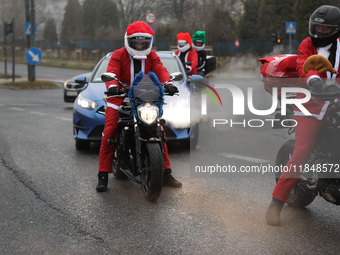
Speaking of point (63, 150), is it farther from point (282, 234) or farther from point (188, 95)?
point (282, 234)

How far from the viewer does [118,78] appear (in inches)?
230

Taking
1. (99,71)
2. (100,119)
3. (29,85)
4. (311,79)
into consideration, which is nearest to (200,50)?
(99,71)

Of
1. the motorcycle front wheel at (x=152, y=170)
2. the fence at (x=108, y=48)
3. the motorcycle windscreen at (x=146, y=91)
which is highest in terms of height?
the fence at (x=108, y=48)

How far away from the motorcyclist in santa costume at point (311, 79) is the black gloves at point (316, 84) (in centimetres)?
2

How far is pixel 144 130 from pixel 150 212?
0.86 metres

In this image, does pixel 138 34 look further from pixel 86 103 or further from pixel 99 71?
pixel 99 71

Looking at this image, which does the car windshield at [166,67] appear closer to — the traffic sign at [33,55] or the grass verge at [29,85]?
the traffic sign at [33,55]

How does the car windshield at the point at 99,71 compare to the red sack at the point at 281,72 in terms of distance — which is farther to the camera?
the car windshield at the point at 99,71

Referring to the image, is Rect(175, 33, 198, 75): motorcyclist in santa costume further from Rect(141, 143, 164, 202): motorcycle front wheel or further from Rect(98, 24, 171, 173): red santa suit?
Rect(141, 143, 164, 202): motorcycle front wheel

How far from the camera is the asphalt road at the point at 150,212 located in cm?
407

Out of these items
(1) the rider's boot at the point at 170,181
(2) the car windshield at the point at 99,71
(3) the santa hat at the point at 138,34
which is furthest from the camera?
(2) the car windshield at the point at 99,71

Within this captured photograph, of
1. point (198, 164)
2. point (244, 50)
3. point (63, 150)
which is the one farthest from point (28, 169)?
point (244, 50)

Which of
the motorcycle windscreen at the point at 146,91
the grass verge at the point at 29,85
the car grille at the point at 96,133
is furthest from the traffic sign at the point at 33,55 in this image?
the motorcycle windscreen at the point at 146,91

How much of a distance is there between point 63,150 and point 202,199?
3.53 metres
